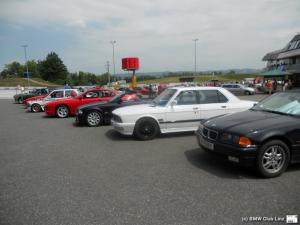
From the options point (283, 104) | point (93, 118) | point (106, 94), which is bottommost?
point (93, 118)

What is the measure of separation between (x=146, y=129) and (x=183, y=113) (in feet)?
3.76

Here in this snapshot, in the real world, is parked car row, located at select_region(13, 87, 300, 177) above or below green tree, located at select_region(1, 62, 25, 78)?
below

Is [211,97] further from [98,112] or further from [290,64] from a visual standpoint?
[290,64]

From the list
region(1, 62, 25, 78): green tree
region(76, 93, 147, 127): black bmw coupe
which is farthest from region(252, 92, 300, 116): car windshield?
region(1, 62, 25, 78): green tree

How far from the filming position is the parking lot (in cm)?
340

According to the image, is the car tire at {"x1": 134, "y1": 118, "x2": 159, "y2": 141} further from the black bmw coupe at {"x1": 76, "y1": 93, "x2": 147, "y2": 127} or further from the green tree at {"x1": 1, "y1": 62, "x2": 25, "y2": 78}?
the green tree at {"x1": 1, "y1": 62, "x2": 25, "y2": 78}

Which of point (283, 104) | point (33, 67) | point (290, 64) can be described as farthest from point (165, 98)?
point (33, 67)

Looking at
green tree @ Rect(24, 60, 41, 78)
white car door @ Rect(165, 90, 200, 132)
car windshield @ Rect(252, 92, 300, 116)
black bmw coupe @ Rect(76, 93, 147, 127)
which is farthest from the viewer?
green tree @ Rect(24, 60, 41, 78)

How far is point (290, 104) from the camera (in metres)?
5.25

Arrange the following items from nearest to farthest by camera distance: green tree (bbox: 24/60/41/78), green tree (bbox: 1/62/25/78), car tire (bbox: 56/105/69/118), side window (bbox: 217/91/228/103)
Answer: side window (bbox: 217/91/228/103), car tire (bbox: 56/105/69/118), green tree (bbox: 24/60/41/78), green tree (bbox: 1/62/25/78)

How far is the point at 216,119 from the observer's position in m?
5.49

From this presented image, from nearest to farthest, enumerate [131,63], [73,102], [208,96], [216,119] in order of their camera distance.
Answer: [216,119], [208,96], [73,102], [131,63]

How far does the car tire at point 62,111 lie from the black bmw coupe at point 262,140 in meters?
9.87

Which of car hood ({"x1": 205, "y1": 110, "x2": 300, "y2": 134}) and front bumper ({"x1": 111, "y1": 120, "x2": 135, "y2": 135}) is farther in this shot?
Result: front bumper ({"x1": 111, "y1": 120, "x2": 135, "y2": 135})
